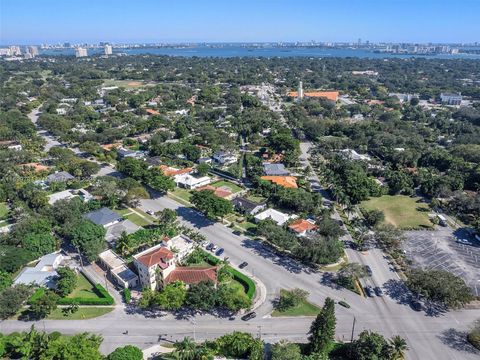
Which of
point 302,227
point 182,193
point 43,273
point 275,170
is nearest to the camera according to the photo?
point 43,273

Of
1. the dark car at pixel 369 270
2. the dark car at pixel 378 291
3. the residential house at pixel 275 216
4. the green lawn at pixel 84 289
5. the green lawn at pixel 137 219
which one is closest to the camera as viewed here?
the green lawn at pixel 84 289

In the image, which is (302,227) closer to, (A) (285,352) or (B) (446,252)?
(B) (446,252)

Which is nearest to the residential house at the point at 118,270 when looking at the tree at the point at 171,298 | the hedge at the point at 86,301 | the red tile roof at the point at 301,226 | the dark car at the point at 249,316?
the hedge at the point at 86,301

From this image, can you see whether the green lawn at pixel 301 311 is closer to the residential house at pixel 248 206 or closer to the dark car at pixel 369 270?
the dark car at pixel 369 270

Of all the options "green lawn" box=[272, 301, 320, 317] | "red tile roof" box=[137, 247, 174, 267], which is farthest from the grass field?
"red tile roof" box=[137, 247, 174, 267]

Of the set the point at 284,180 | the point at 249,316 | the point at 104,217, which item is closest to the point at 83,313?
the point at 249,316

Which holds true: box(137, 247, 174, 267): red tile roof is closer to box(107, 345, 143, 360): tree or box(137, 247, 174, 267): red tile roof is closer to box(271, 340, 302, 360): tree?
box(107, 345, 143, 360): tree
